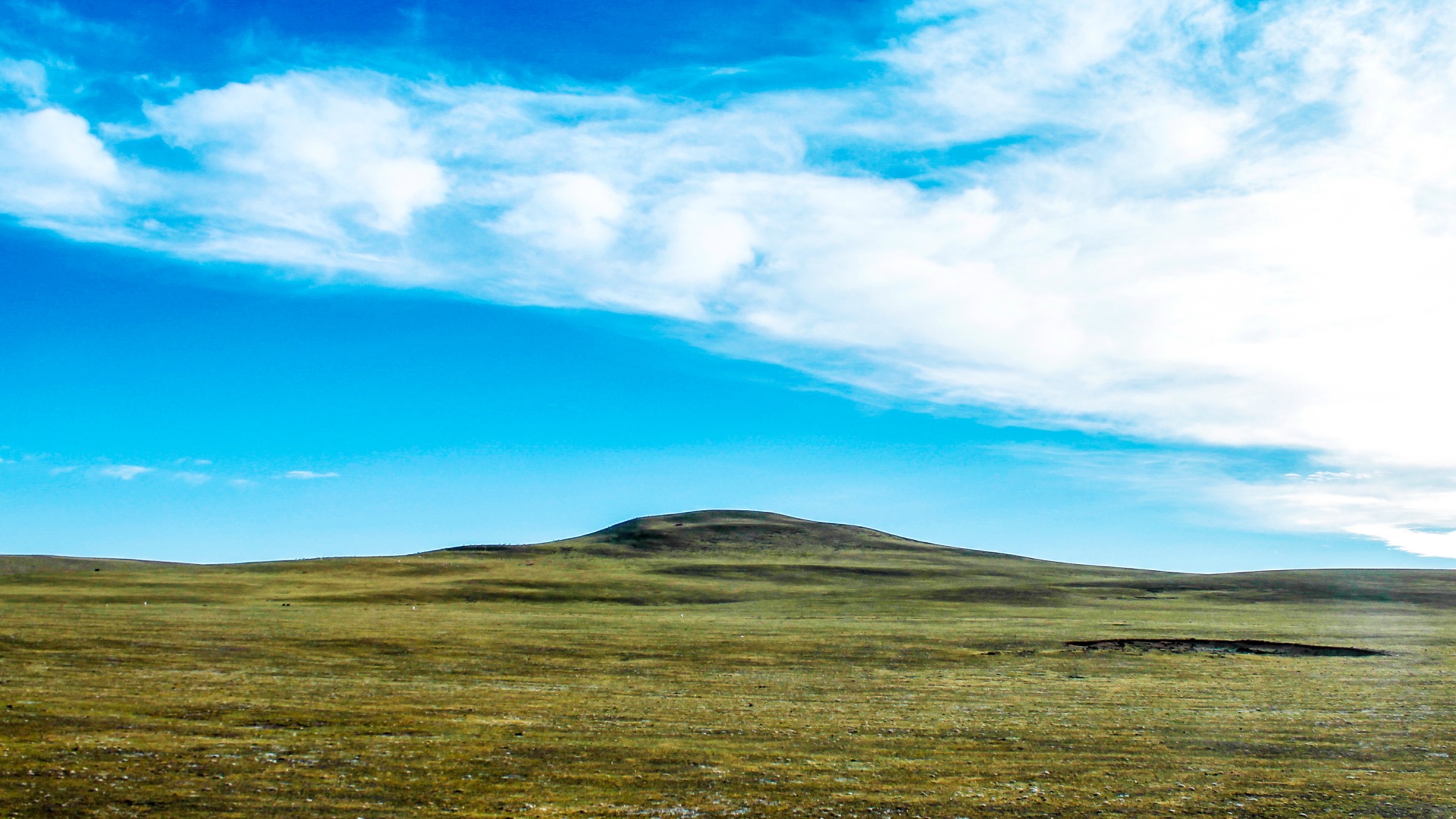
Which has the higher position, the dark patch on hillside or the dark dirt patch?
the dark patch on hillside

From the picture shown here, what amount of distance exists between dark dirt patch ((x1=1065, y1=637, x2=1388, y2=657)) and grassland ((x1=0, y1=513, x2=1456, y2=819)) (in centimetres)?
192

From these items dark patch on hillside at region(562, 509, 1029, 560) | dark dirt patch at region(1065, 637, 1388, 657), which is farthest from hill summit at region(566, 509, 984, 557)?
dark dirt patch at region(1065, 637, 1388, 657)

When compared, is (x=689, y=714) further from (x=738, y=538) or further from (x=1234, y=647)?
(x=738, y=538)

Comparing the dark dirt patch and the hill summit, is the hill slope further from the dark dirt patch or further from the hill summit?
the dark dirt patch

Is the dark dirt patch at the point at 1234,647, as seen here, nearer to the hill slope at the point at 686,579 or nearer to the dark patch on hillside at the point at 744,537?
the hill slope at the point at 686,579

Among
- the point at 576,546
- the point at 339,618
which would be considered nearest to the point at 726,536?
the point at 576,546

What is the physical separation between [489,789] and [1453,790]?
17.8 metres

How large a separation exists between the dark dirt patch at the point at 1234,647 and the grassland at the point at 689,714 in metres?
1.92

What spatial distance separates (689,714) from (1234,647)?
33633mm

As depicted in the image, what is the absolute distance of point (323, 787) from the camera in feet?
51.1

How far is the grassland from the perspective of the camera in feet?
51.9

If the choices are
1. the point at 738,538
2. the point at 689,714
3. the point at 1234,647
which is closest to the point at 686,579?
the point at 738,538

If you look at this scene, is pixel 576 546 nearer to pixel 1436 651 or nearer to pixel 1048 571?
pixel 1048 571

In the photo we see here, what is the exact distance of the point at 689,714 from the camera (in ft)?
77.6
